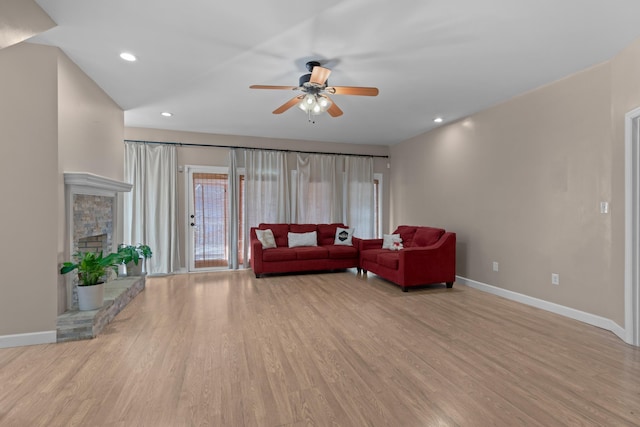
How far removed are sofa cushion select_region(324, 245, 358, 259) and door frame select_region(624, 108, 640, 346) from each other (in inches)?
145

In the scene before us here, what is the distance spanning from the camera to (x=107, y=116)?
3.84 m

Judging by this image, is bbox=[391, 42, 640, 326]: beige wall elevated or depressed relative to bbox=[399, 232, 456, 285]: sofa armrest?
elevated

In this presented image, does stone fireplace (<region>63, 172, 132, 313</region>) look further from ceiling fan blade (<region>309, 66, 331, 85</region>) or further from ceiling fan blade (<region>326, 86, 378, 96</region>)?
ceiling fan blade (<region>326, 86, 378, 96</region>)

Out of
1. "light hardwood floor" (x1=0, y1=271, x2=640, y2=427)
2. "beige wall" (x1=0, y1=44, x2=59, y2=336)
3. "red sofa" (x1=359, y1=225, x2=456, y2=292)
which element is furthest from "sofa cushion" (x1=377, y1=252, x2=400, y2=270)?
"beige wall" (x1=0, y1=44, x2=59, y2=336)

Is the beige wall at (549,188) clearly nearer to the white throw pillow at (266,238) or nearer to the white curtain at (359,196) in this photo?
the white curtain at (359,196)

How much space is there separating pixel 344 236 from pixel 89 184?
163 inches

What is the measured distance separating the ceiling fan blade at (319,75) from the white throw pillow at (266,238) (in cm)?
330

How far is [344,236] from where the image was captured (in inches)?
235

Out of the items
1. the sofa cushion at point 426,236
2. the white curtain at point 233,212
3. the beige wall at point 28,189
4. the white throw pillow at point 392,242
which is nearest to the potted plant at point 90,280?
the beige wall at point 28,189

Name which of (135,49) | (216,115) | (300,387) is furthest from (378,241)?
(135,49)

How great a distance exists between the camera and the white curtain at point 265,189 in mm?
6027

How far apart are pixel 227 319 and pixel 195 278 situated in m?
2.31

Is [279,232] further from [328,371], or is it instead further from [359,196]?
[328,371]

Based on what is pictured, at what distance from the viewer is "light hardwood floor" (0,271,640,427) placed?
1.74 metres
